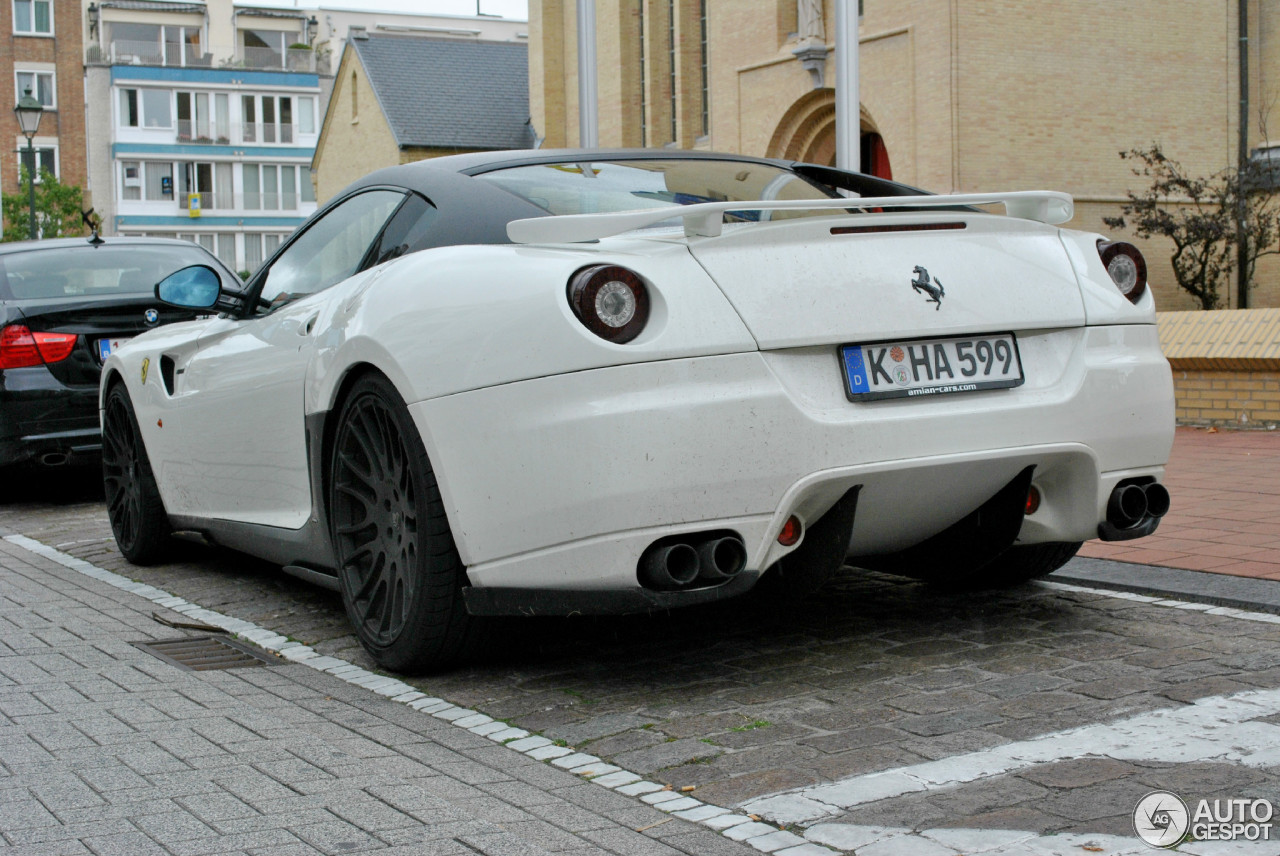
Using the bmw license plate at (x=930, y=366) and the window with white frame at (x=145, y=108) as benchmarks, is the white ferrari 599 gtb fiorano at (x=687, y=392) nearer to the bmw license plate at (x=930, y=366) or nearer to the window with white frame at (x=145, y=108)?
the bmw license plate at (x=930, y=366)

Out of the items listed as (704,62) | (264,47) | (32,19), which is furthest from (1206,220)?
(264,47)

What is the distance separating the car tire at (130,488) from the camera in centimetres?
659

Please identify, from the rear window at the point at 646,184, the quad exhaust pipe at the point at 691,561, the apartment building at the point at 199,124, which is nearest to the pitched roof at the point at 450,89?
the apartment building at the point at 199,124

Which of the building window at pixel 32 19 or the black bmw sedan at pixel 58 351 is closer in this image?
the black bmw sedan at pixel 58 351

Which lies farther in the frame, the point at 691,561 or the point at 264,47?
the point at 264,47

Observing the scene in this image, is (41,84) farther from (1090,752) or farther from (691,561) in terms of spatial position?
(1090,752)

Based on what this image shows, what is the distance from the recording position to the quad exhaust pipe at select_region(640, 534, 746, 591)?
3625mm

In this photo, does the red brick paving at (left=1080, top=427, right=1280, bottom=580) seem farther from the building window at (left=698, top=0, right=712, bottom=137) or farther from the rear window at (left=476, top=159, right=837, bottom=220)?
the building window at (left=698, top=0, right=712, bottom=137)

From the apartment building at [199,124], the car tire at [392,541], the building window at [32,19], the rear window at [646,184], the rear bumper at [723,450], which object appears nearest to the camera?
the rear bumper at [723,450]

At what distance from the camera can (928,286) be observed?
386 centimetres

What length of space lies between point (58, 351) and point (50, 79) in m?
74.6

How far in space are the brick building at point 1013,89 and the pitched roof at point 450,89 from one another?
17.5 m

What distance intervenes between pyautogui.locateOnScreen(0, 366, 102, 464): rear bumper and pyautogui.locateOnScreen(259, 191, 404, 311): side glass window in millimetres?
3930

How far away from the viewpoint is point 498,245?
13.3ft
